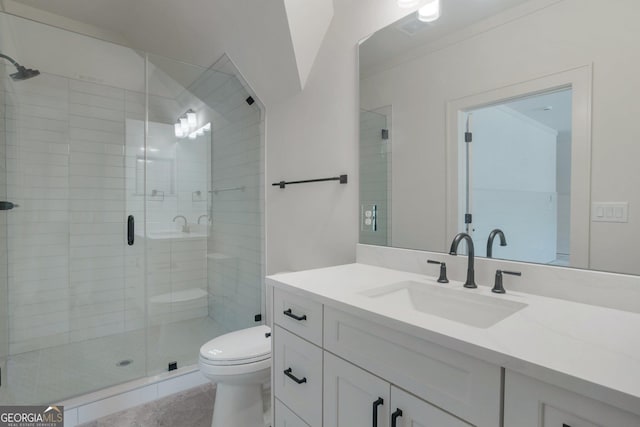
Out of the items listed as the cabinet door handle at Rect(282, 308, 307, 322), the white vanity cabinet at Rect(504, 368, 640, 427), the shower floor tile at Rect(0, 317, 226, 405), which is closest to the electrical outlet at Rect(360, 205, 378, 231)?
the cabinet door handle at Rect(282, 308, 307, 322)

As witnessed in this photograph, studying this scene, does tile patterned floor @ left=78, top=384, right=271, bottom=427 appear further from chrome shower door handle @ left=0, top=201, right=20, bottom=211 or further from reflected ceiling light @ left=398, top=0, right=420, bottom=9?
reflected ceiling light @ left=398, top=0, right=420, bottom=9

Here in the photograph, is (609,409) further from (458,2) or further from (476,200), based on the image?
(458,2)

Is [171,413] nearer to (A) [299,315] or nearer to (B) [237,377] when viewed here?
(B) [237,377]

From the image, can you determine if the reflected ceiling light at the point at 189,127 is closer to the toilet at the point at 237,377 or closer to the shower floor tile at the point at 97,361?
the shower floor tile at the point at 97,361

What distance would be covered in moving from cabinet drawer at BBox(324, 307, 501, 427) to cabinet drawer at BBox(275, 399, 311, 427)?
37 cm

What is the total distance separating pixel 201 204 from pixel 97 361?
54.5 inches

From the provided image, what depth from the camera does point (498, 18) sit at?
1187mm

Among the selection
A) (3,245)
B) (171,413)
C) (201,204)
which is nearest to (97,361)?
(171,413)

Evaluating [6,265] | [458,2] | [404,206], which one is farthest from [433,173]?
[6,265]

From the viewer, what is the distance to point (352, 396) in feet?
3.10

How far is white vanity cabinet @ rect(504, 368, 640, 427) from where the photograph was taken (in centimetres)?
52

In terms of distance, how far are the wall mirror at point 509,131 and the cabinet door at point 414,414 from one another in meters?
0.66

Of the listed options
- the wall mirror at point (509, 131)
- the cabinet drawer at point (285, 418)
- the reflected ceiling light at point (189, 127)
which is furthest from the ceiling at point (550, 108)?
the reflected ceiling light at point (189, 127)

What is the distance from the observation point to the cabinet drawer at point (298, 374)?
3.53 feet
